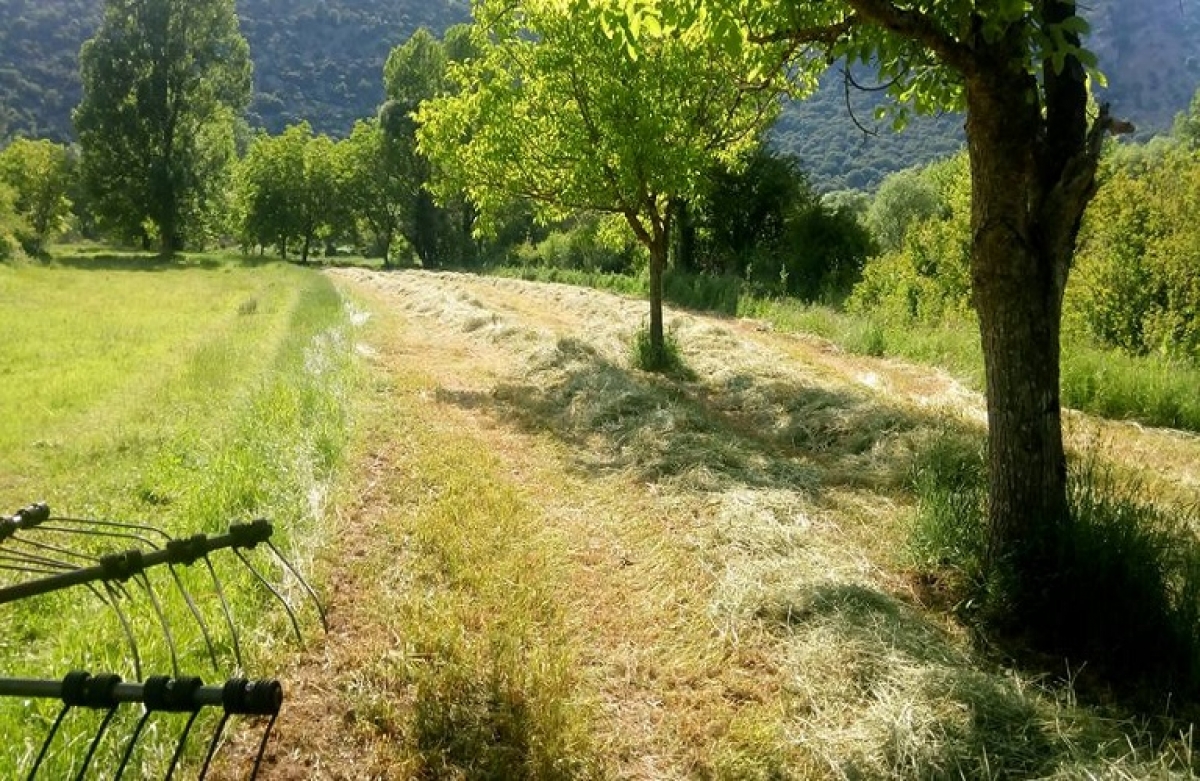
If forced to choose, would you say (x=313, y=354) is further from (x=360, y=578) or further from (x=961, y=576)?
(x=961, y=576)

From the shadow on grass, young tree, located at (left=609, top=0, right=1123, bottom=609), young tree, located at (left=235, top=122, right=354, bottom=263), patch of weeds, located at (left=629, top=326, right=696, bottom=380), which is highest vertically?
young tree, located at (left=235, top=122, right=354, bottom=263)

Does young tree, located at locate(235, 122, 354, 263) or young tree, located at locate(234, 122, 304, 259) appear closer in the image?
young tree, located at locate(234, 122, 304, 259)

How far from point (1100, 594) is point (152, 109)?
174 feet

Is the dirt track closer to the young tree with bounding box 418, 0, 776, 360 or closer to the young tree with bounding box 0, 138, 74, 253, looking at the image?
the young tree with bounding box 418, 0, 776, 360

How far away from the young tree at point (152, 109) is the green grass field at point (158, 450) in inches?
1199

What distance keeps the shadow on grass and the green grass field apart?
2.66 metres

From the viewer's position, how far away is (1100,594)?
3.98m

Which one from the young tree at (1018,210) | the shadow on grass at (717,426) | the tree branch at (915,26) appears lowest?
the shadow on grass at (717,426)

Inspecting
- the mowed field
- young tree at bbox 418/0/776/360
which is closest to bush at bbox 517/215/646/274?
young tree at bbox 418/0/776/360

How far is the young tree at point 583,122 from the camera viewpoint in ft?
34.7

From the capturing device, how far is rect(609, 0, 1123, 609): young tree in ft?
12.9

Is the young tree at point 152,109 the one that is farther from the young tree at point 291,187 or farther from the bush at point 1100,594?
the bush at point 1100,594

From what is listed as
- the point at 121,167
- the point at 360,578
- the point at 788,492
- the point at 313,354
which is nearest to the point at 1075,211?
the point at 788,492

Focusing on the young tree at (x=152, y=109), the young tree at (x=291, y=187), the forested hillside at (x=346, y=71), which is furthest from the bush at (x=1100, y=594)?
the forested hillside at (x=346, y=71)
